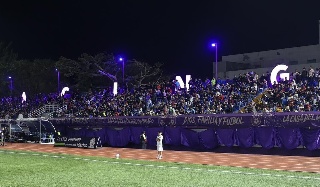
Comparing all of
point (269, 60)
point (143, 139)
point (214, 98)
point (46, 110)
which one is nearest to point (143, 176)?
point (143, 139)

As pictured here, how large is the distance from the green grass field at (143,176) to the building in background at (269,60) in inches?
1415

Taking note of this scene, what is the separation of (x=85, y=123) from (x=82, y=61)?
101ft

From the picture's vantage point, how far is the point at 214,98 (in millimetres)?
34188

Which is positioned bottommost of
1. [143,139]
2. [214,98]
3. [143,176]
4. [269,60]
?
[143,176]

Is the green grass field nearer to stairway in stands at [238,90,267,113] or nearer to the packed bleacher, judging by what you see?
the packed bleacher

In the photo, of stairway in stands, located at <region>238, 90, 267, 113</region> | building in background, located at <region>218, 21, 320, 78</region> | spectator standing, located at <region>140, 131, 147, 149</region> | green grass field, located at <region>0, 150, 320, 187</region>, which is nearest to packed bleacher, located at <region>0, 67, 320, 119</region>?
stairway in stands, located at <region>238, 90, 267, 113</region>

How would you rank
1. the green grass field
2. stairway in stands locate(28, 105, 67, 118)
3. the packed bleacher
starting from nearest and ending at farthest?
1. the green grass field
2. the packed bleacher
3. stairway in stands locate(28, 105, 67, 118)

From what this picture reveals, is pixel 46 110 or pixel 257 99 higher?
pixel 257 99

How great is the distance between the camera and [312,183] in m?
15.5

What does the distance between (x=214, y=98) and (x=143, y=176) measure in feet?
57.6

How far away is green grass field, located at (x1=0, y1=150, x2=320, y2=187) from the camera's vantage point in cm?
1561

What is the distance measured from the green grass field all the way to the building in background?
3594 centimetres

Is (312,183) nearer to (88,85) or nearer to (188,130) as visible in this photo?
(188,130)

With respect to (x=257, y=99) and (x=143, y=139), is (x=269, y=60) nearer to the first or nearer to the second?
(x=257, y=99)
